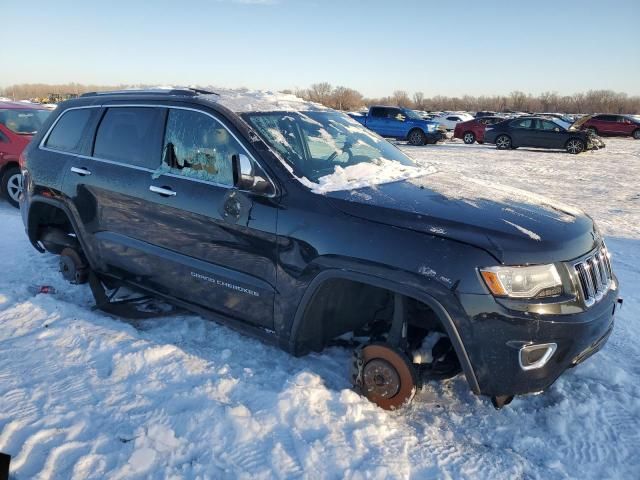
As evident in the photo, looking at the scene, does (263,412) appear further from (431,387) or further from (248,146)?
(248,146)

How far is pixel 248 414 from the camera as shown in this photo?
9.43ft

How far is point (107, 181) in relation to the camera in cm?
410

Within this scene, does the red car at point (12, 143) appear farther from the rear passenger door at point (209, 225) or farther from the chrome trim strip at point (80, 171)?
the rear passenger door at point (209, 225)

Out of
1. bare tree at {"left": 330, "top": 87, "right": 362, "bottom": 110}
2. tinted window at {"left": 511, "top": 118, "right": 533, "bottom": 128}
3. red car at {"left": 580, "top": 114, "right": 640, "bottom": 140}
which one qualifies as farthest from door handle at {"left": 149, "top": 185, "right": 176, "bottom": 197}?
bare tree at {"left": 330, "top": 87, "right": 362, "bottom": 110}

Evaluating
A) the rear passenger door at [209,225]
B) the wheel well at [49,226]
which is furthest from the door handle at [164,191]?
the wheel well at [49,226]

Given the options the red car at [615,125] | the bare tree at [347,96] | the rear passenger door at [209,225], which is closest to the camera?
the rear passenger door at [209,225]

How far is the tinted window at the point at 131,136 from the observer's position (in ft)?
12.7

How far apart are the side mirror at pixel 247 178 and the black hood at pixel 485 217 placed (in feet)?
1.40

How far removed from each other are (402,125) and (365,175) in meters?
19.9

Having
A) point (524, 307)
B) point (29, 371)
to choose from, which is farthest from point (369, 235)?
point (29, 371)

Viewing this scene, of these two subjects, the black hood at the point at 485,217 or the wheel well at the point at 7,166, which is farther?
the wheel well at the point at 7,166

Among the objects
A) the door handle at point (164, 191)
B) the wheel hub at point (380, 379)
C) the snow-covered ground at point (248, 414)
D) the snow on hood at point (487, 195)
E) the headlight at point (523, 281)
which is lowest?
the snow-covered ground at point (248, 414)

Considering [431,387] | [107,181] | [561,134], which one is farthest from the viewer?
[561,134]

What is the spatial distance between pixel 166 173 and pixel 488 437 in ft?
8.80
